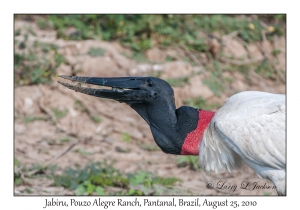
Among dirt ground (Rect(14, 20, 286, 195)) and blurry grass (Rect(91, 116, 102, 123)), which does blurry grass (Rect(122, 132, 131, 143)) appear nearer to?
dirt ground (Rect(14, 20, 286, 195))

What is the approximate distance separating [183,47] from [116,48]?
1015 mm

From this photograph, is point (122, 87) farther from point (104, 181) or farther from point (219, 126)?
point (104, 181)

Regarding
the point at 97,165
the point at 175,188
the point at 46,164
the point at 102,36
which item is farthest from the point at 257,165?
the point at 102,36

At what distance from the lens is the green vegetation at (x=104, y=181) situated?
5195 millimetres

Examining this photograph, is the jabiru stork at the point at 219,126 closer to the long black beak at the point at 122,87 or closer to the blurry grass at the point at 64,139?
the long black beak at the point at 122,87

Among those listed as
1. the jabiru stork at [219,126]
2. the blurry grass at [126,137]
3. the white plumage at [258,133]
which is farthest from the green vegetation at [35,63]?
the white plumage at [258,133]

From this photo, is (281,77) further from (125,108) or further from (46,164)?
(46,164)

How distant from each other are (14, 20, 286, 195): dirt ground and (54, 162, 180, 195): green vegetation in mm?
124

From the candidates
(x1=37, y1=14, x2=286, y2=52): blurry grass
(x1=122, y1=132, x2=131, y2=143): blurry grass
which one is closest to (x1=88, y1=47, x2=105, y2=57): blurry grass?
(x1=37, y1=14, x2=286, y2=52): blurry grass

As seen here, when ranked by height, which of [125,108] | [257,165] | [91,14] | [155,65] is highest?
[91,14]

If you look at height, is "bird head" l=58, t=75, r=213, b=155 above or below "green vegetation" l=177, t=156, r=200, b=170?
above

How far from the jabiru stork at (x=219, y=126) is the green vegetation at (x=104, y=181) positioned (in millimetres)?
975

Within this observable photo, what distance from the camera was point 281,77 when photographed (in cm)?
830

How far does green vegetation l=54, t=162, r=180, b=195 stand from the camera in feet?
17.0
